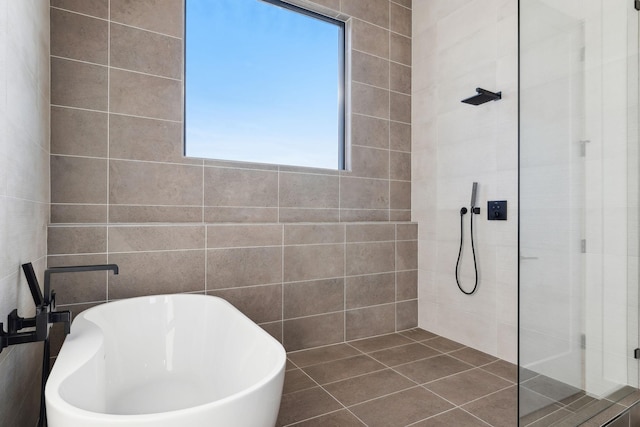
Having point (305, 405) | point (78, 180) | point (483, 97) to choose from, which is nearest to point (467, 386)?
point (305, 405)

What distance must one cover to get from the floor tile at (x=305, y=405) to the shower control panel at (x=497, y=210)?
1600mm

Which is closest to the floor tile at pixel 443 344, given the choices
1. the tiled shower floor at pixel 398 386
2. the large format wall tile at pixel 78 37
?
the tiled shower floor at pixel 398 386

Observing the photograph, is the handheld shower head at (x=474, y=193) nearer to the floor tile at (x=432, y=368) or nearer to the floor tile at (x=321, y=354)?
the floor tile at (x=432, y=368)

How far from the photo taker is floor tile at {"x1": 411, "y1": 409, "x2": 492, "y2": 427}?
5.64 feet

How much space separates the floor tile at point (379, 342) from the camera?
271cm

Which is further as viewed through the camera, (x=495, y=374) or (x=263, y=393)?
(x=495, y=374)

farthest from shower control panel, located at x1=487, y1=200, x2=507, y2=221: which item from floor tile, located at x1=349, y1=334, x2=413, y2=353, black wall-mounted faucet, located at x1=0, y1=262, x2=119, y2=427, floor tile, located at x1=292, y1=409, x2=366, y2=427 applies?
black wall-mounted faucet, located at x1=0, y1=262, x2=119, y2=427

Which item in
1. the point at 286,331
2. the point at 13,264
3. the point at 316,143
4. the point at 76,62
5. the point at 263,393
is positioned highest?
the point at 76,62

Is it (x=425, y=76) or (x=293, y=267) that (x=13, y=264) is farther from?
(x=425, y=76)

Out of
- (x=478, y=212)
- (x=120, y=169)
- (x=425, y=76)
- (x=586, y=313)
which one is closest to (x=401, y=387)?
(x=586, y=313)

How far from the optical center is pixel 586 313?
1540 millimetres

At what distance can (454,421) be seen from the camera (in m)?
1.75

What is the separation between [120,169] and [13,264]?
3.53 ft

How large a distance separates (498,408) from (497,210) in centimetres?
124
